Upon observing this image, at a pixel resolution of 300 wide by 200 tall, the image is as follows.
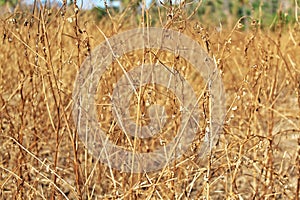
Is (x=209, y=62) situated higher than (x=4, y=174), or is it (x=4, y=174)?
(x=209, y=62)

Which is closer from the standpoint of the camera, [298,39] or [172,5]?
[172,5]

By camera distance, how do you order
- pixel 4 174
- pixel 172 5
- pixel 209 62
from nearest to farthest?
1. pixel 172 5
2. pixel 209 62
3. pixel 4 174

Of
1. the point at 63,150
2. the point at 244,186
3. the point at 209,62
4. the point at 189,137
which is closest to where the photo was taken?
the point at 209,62

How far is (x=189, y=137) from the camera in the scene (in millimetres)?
1862

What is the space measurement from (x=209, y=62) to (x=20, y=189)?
69 centimetres

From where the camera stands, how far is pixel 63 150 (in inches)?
116

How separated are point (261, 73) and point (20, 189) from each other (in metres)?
0.82

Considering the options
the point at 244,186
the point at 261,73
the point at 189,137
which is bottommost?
the point at 244,186

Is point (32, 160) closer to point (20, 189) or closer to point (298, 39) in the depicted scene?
point (20, 189)

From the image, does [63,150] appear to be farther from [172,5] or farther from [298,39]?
[172,5]

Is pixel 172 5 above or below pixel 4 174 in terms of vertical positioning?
above

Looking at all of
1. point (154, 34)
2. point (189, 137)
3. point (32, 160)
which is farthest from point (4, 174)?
point (154, 34)

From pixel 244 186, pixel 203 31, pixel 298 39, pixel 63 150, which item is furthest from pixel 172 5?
pixel 63 150

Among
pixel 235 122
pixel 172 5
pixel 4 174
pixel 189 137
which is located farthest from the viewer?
pixel 235 122
